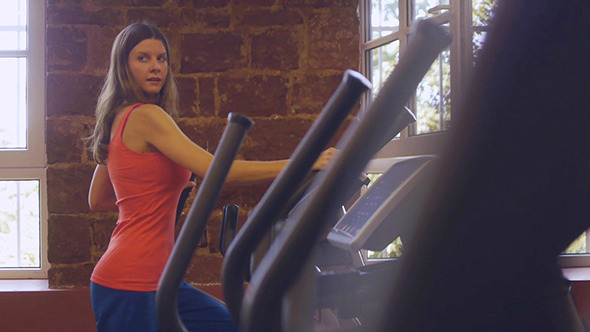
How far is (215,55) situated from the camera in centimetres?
308

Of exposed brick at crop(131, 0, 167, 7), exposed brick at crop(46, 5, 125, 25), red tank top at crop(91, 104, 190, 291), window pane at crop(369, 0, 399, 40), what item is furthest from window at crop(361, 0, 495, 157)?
exposed brick at crop(46, 5, 125, 25)

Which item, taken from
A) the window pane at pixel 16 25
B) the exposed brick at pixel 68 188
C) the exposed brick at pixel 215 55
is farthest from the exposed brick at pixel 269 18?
the window pane at pixel 16 25

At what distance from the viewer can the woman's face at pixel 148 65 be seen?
1886mm

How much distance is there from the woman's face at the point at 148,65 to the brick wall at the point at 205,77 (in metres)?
1.13

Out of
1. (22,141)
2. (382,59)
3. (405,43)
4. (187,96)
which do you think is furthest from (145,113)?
(22,141)

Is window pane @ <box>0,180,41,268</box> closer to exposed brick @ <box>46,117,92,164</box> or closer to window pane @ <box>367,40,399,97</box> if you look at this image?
exposed brick @ <box>46,117,92,164</box>

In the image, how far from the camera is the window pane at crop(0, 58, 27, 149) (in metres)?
3.40

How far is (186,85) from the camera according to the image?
3074mm

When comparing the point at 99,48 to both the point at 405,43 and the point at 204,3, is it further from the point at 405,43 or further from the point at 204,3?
the point at 405,43

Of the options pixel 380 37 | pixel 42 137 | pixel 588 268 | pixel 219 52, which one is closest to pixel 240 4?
pixel 219 52

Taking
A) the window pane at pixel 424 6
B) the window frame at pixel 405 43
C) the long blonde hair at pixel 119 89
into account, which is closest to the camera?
the long blonde hair at pixel 119 89

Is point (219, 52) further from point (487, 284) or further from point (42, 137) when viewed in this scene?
point (487, 284)

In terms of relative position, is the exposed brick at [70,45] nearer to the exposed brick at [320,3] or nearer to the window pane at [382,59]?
the exposed brick at [320,3]

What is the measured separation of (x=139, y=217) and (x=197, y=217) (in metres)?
0.76
